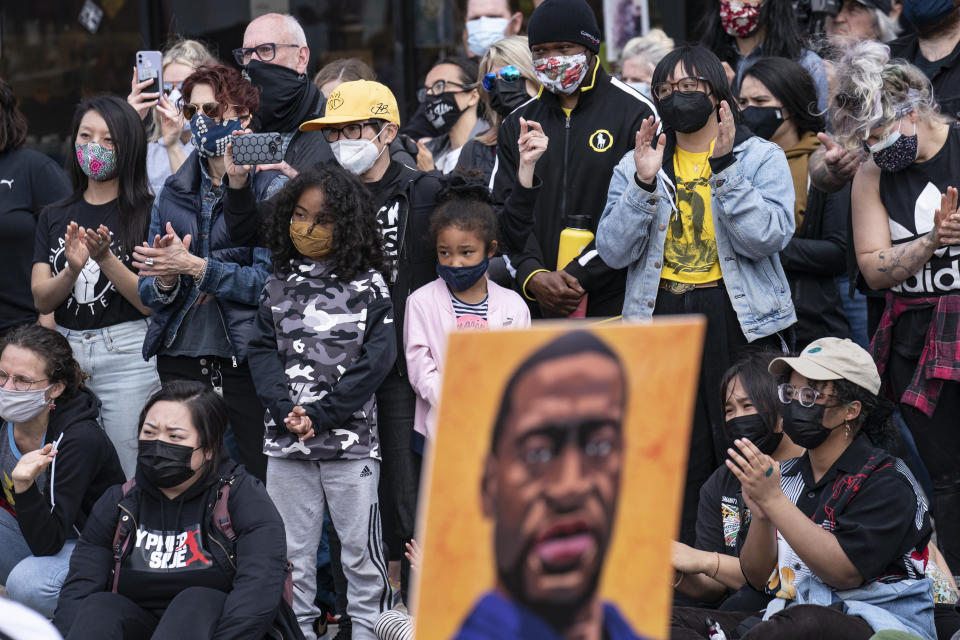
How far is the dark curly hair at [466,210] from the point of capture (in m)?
4.80

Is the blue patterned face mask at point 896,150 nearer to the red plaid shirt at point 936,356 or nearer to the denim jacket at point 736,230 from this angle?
the denim jacket at point 736,230

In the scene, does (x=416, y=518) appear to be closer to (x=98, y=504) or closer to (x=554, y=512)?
(x=98, y=504)

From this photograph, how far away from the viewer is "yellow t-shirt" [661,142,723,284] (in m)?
4.80

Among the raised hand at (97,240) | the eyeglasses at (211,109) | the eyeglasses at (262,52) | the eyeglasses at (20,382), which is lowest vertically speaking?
the eyeglasses at (20,382)

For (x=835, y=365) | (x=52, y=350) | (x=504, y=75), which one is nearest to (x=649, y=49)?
(x=504, y=75)

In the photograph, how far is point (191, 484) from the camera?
4184mm

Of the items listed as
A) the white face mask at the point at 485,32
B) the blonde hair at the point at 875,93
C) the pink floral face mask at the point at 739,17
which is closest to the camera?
the blonde hair at the point at 875,93

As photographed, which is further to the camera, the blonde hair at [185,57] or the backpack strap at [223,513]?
the blonde hair at [185,57]

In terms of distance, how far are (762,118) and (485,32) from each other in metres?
2.06

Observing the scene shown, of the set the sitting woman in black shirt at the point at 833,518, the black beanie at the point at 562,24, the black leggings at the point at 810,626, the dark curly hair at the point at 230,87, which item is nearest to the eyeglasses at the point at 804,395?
the sitting woman in black shirt at the point at 833,518

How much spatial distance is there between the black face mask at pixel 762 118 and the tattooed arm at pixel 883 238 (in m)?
0.66

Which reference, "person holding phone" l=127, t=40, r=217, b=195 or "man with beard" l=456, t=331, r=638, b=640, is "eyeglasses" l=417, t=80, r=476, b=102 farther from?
"man with beard" l=456, t=331, r=638, b=640

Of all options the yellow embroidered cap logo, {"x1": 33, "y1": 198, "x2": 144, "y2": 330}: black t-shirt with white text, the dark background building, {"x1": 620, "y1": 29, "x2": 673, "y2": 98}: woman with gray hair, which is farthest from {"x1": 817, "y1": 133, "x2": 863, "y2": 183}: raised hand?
the dark background building

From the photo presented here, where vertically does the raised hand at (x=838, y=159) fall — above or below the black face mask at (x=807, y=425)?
above
